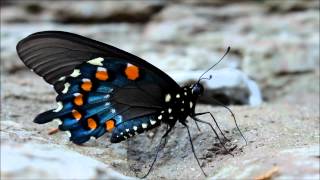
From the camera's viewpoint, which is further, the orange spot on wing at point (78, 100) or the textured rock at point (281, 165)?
the orange spot on wing at point (78, 100)

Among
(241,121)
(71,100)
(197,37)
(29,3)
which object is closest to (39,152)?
(71,100)

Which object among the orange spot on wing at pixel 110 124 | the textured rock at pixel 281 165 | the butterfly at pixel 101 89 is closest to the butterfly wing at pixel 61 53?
the butterfly at pixel 101 89

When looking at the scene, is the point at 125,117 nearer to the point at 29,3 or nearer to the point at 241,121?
the point at 241,121

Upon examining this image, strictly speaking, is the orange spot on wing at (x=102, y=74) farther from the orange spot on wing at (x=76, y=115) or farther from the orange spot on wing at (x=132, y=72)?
the orange spot on wing at (x=76, y=115)

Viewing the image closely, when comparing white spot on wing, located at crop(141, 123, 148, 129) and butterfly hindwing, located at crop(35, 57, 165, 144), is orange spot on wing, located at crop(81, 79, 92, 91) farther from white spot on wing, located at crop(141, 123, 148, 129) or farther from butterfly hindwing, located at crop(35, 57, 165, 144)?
white spot on wing, located at crop(141, 123, 148, 129)

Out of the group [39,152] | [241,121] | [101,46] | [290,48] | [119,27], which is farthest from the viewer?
[119,27]

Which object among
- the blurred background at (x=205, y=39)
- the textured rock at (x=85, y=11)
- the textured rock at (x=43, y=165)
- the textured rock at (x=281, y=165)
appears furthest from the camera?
the textured rock at (x=85, y=11)
